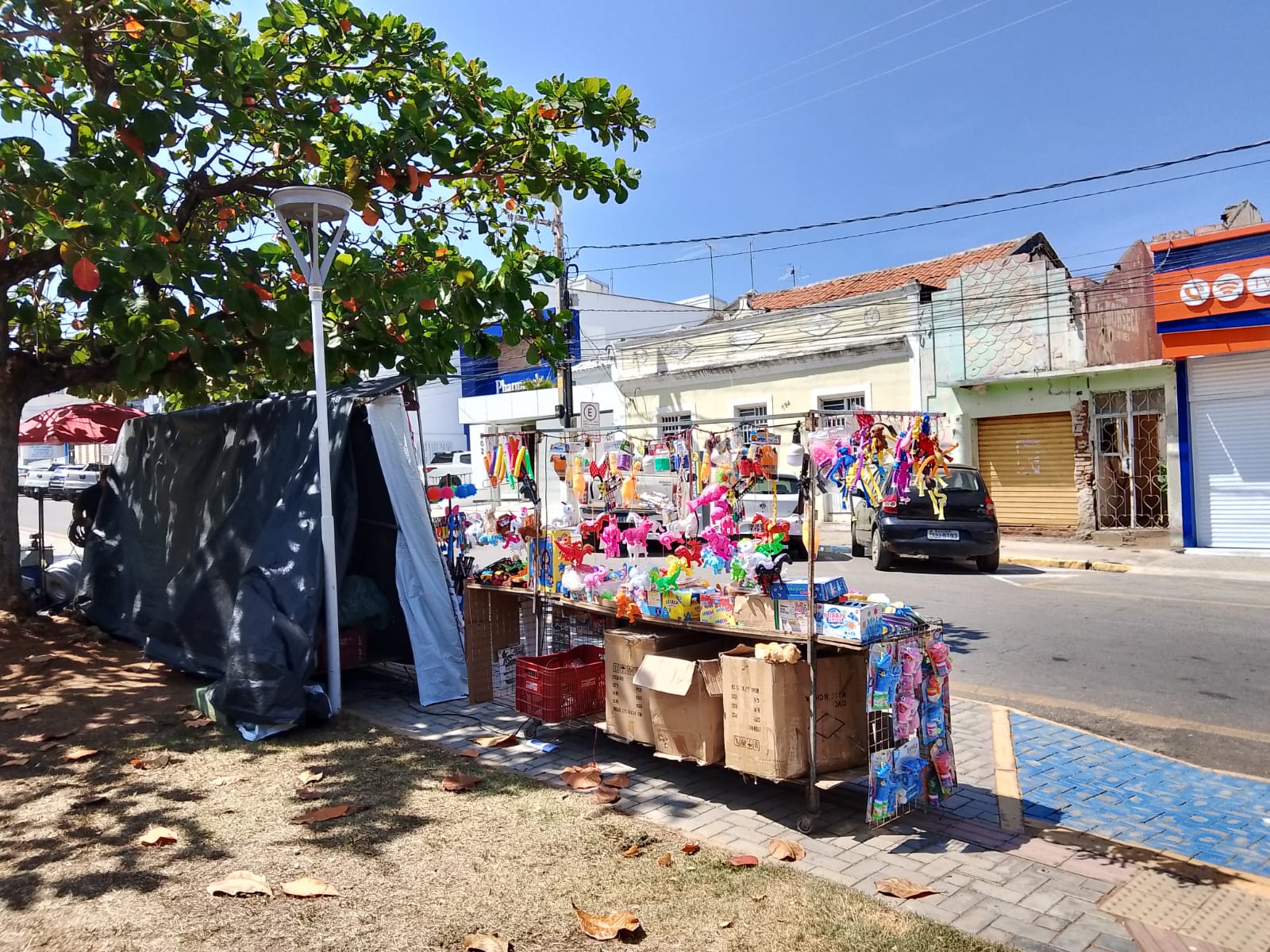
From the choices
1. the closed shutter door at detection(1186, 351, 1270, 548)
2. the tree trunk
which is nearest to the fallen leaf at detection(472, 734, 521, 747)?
the tree trunk

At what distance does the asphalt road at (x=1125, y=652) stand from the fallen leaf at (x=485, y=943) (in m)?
4.56

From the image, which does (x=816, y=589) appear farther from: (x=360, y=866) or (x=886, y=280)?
(x=886, y=280)

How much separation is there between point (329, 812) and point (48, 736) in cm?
272

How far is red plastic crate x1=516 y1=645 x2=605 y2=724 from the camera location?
5.49m

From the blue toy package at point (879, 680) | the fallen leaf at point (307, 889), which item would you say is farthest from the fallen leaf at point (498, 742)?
the blue toy package at point (879, 680)

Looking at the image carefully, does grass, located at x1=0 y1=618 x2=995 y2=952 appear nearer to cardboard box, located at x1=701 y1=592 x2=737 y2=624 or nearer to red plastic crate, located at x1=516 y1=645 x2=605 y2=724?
red plastic crate, located at x1=516 y1=645 x2=605 y2=724

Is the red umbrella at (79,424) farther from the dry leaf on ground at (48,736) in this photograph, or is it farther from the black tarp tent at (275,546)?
the dry leaf on ground at (48,736)

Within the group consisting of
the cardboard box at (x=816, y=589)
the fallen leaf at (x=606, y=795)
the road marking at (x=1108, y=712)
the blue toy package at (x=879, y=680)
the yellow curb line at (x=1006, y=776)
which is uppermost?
the cardboard box at (x=816, y=589)

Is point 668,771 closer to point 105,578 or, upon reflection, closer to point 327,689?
point 327,689

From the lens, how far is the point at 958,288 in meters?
18.4

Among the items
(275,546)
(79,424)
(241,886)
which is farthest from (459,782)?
(79,424)

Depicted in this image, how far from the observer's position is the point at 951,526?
44.3 feet

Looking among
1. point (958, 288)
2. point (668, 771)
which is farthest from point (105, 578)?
point (958, 288)

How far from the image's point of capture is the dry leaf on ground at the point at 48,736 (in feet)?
18.9
